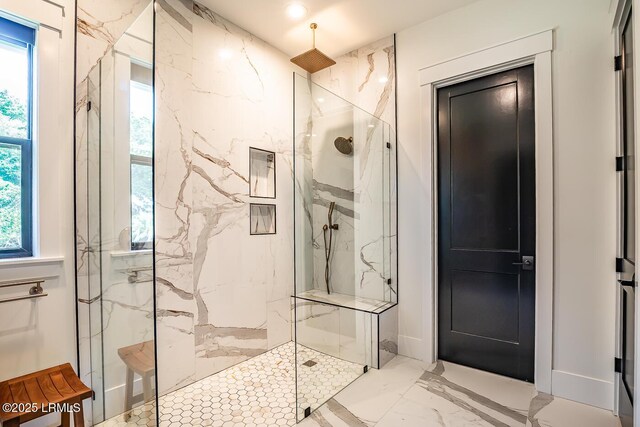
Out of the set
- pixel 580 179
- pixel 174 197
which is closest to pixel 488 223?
pixel 580 179

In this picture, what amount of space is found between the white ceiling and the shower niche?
761 mm

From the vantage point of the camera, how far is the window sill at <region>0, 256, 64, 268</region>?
1.65 m

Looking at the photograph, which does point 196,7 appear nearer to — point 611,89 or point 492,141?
point 492,141

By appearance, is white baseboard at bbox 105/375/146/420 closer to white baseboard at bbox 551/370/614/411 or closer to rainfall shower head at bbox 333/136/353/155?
rainfall shower head at bbox 333/136/353/155

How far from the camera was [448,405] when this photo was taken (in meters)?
2.10

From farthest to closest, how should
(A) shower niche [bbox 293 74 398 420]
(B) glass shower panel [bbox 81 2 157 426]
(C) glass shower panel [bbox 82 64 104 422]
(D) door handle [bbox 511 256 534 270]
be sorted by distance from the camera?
(D) door handle [bbox 511 256 534 270] < (A) shower niche [bbox 293 74 398 420] < (C) glass shower panel [bbox 82 64 104 422] < (B) glass shower panel [bbox 81 2 157 426]

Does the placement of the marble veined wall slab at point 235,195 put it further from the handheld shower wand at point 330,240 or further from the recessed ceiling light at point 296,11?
the handheld shower wand at point 330,240

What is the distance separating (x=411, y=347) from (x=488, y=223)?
4.12 feet

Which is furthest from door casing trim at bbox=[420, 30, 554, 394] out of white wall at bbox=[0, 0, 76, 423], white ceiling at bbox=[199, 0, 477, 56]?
white wall at bbox=[0, 0, 76, 423]

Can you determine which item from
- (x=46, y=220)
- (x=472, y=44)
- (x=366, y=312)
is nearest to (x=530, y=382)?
(x=366, y=312)

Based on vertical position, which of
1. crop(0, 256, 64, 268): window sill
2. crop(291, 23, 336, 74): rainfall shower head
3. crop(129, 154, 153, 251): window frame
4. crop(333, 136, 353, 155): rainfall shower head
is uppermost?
crop(291, 23, 336, 74): rainfall shower head

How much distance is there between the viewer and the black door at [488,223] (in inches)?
93.5

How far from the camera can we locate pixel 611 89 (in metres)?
2.03

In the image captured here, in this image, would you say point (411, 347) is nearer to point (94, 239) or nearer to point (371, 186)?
point (371, 186)
